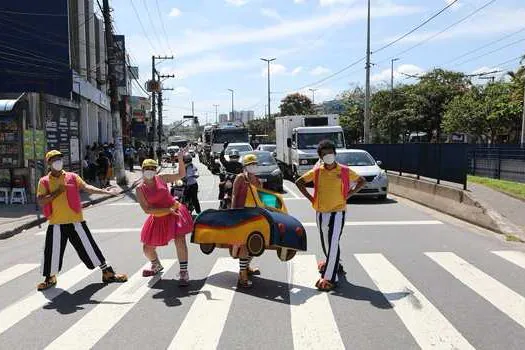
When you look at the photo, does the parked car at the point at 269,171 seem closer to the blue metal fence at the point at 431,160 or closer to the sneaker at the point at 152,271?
the blue metal fence at the point at 431,160

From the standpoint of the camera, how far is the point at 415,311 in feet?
19.3

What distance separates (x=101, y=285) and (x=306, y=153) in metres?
A: 18.3

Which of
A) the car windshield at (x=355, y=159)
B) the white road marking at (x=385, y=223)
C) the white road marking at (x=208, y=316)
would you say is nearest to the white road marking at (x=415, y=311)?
the white road marking at (x=208, y=316)

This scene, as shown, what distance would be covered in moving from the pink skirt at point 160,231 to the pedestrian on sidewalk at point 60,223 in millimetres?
649

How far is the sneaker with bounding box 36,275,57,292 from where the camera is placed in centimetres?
712

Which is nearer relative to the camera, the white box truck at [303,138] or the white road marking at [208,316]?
the white road marking at [208,316]

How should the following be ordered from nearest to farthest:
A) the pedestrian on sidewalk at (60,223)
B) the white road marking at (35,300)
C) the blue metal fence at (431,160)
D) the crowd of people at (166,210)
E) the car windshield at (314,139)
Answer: the white road marking at (35,300), the crowd of people at (166,210), the pedestrian on sidewalk at (60,223), the blue metal fence at (431,160), the car windshield at (314,139)

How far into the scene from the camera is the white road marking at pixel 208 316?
16.5ft

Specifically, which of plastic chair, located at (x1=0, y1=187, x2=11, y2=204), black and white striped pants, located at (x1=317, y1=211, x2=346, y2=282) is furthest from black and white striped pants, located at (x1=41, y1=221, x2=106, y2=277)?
plastic chair, located at (x1=0, y1=187, x2=11, y2=204)

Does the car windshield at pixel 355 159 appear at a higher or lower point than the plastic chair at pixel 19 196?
higher

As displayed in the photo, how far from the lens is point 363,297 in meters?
6.46

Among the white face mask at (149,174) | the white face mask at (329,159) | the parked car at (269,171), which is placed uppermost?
the white face mask at (329,159)

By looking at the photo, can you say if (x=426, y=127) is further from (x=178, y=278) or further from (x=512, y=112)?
(x=178, y=278)

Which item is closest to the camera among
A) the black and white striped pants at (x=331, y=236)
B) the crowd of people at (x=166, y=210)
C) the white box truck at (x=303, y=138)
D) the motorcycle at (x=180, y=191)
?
the black and white striped pants at (x=331, y=236)
